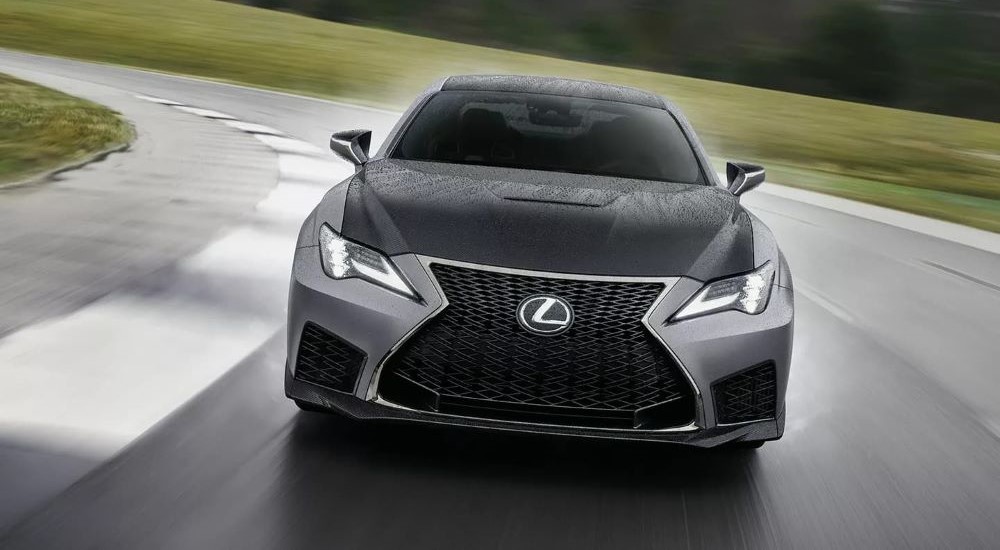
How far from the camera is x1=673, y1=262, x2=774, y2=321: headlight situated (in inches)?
160

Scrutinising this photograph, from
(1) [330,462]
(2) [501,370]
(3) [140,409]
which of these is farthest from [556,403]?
(3) [140,409]

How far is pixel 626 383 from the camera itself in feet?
13.0

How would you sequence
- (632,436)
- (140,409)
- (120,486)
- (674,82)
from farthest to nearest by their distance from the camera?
(674,82)
(140,409)
(632,436)
(120,486)

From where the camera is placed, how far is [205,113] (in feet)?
65.6

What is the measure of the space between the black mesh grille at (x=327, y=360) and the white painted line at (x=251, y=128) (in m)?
13.8

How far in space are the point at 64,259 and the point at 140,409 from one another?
10.3 ft

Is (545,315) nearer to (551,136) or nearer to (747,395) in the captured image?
(747,395)

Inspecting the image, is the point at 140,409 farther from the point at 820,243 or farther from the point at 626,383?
the point at 820,243

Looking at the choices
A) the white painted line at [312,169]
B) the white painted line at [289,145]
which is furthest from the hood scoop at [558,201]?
the white painted line at [289,145]

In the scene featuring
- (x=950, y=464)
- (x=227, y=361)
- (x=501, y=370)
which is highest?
(x=501, y=370)

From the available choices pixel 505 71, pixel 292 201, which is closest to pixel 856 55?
pixel 505 71

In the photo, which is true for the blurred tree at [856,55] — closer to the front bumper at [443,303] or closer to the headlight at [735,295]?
the headlight at [735,295]

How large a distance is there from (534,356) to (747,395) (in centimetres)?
79

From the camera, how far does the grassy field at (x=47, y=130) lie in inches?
474
